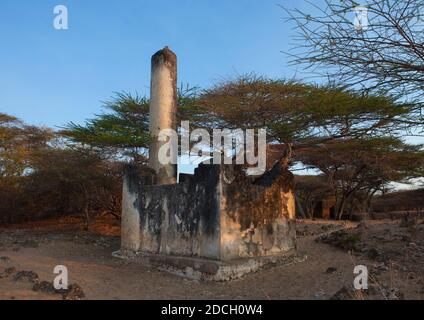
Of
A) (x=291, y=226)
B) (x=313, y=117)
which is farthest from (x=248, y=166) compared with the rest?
(x=291, y=226)

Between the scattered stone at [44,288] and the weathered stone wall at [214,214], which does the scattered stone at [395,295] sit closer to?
the weathered stone wall at [214,214]

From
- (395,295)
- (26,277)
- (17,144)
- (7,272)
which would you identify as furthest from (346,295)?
(17,144)

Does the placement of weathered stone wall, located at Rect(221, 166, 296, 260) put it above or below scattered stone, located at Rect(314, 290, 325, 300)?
above

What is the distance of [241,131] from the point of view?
14.0m

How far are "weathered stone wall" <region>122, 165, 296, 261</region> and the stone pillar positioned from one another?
2.41 ft

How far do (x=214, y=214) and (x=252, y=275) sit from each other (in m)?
1.50

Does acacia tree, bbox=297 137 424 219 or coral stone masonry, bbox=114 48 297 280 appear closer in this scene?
coral stone masonry, bbox=114 48 297 280

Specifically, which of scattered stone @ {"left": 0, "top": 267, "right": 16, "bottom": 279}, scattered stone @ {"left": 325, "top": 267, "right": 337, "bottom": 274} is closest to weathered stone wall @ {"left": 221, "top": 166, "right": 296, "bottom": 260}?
scattered stone @ {"left": 325, "top": 267, "right": 337, "bottom": 274}

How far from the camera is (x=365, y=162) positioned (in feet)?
60.7

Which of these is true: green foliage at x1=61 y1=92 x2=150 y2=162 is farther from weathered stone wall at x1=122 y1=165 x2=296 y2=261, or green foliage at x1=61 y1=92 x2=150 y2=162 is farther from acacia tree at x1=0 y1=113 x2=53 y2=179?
acacia tree at x1=0 y1=113 x2=53 y2=179

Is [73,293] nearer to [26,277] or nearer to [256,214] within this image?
[26,277]

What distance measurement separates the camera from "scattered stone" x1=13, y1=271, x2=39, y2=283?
7.27 m

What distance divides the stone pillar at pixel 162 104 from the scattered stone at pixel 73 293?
4.91 meters

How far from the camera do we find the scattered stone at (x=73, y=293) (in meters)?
6.38
